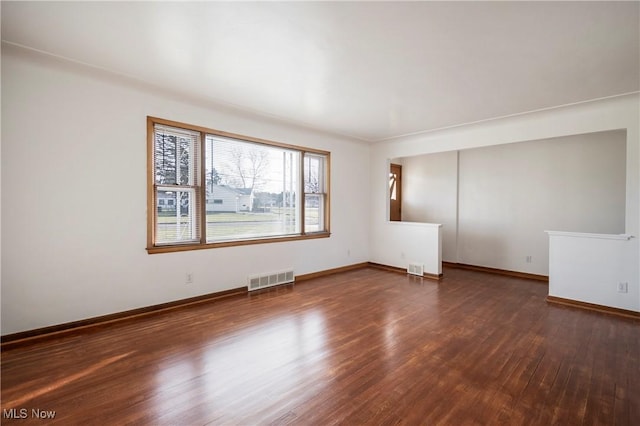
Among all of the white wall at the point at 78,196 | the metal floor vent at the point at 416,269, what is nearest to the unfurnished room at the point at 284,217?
the white wall at the point at 78,196

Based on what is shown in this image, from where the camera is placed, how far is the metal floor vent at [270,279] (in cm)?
459

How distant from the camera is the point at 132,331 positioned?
3105 millimetres

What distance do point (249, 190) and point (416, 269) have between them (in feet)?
11.3

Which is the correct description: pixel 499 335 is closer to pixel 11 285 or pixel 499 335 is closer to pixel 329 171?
pixel 329 171

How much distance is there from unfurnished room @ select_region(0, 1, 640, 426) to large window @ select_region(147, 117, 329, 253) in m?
0.03

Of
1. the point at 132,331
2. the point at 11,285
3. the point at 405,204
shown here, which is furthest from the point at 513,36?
the point at 405,204

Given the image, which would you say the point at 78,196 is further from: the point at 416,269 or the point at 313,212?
the point at 416,269

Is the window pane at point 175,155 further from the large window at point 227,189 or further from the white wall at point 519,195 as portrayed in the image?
the white wall at point 519,195

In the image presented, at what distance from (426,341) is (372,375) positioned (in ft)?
2.86

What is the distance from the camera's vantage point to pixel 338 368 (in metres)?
2.42

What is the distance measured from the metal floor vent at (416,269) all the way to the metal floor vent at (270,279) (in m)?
2.33

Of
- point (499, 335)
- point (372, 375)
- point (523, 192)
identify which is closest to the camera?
point (372, 375)

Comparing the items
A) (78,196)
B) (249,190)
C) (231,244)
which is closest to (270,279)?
(231,244)

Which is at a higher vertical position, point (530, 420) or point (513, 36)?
point (513, 36)
